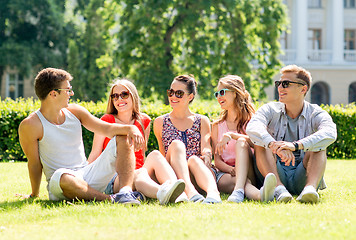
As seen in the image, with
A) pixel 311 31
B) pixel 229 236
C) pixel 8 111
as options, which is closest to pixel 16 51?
pixel 8 111

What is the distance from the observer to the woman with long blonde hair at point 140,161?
13.8 feet

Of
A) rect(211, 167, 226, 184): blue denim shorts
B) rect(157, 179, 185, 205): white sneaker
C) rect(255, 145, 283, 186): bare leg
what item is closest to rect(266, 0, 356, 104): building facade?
rect(211, 167, 226, 184): blue denim shorts

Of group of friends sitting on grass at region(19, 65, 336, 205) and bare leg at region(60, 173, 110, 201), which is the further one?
group of friends sitting on grass at region(19, 65, 336, 205)

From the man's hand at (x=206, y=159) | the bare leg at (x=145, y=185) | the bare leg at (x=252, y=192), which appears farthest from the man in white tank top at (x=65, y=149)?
the bare leg at (x=252, y=192)

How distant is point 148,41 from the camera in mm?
16500

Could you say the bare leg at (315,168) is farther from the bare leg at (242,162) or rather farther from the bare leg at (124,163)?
the bare leg at (124,163)

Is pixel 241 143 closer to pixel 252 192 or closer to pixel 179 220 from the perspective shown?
pixel 252 192

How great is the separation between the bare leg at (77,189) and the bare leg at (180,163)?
0.79 metres

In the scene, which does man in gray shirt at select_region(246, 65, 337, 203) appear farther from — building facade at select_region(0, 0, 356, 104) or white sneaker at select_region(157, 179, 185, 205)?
building facade at select_region(0, 0, 356, 104)

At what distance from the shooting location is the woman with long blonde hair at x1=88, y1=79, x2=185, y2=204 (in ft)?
13.8

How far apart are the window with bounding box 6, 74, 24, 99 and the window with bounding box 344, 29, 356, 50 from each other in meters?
23.4

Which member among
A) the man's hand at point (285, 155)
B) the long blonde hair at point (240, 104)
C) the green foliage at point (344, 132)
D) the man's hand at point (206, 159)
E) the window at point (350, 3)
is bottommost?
the green foliage at point (344, 132)

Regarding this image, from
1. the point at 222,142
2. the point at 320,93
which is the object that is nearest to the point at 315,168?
the point at 222,142

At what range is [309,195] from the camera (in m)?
4.26
